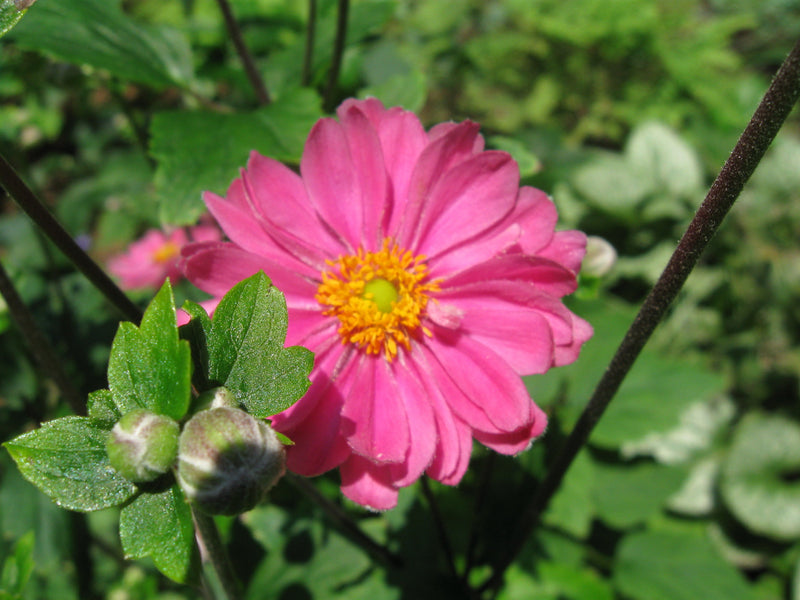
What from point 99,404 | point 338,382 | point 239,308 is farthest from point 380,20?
point 99,404

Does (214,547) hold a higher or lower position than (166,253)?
higher

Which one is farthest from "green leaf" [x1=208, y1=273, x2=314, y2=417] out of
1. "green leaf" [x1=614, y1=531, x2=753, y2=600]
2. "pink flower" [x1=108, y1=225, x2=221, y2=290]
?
"pink flower" [x1=108, y1=225, x2=221, y2=290]

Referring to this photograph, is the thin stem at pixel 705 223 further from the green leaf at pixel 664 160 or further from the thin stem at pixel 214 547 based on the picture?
the green leaf at pixel 664 160

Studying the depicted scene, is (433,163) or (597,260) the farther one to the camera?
(597,260)

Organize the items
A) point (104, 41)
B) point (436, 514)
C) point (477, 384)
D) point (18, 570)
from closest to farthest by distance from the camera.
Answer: point (477, 384)
point (18, 570)
point (436, 514)
point (104, 41)

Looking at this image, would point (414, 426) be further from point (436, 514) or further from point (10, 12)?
point (10, 12)

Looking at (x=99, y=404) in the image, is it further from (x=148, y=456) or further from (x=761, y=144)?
(x=761, y=144)

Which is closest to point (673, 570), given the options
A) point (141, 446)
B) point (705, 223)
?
point (705, 223)

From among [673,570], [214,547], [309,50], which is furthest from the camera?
[673,570]
